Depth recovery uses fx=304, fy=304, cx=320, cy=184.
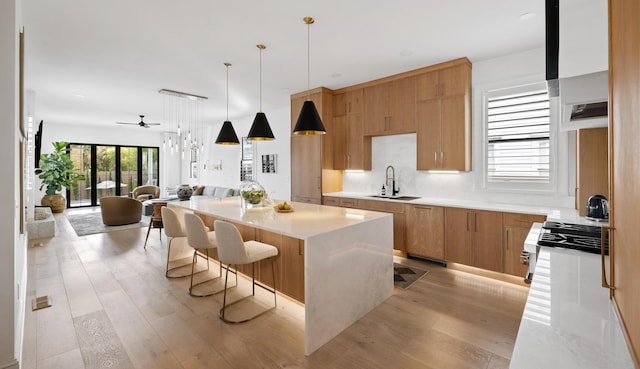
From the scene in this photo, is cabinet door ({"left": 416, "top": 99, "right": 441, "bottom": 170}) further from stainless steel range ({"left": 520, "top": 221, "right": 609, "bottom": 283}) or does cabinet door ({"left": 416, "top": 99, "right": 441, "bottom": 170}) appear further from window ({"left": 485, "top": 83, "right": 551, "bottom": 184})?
stainless steel range ({"left": 520, "top": 221, "right": 609, "bottom": 283})

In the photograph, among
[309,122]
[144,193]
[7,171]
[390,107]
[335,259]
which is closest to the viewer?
[7,171]

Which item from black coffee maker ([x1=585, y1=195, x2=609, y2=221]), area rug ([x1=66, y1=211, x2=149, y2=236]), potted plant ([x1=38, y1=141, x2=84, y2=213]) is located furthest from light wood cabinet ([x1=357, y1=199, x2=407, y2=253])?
potted plant ([x1=38, y1=141, x2=84, y2=213])

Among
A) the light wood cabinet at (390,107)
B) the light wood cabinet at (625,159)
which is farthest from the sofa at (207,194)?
the light wood cabinet at (625,159)

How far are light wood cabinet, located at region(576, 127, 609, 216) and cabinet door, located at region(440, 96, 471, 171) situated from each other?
137 cm

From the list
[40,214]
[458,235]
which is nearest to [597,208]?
[458,235]

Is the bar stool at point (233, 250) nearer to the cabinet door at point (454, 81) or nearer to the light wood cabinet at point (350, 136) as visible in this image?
the light wood cabinet at point (350, 136)

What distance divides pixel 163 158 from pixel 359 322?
10.9 meters

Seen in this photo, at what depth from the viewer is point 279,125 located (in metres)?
7.34

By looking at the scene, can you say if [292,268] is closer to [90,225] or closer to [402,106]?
[402,106]

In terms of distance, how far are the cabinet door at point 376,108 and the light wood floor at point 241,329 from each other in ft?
7.93

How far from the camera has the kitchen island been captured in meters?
2.22

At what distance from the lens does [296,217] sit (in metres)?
2.88

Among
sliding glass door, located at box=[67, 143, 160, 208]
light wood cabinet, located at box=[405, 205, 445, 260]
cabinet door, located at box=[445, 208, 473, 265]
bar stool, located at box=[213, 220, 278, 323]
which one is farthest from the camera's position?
sliding glass door, located at box=[67, 143, 160, 208]

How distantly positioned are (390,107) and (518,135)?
1778 mm
